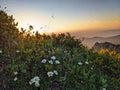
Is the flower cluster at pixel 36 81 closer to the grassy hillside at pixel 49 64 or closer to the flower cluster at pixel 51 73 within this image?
the grassy hillside at pixel 49 64

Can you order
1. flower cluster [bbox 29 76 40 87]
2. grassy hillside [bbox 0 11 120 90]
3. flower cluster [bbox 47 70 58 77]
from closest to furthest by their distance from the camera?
flower cluster [bbox 29 76 40 87], grassy hillside [bbox 0 11 120 90], flower cluster [bbox 47 70 58 77]

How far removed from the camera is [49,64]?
33.5 feet

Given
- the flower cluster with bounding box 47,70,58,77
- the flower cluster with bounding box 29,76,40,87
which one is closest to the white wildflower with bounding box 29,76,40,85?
the flower cluster with bounding box 29,76,40,87

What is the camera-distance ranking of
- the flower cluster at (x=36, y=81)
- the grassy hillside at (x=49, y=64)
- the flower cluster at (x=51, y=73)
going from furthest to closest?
the flower cluster at (x=51, y=73) → the grassy hillside at (x=49, y=64) → the flower cluster at (x=36, y=81)

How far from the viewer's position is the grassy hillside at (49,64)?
9.47m

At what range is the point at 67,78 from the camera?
9.66 meters

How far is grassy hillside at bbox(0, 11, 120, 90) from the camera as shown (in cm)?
947

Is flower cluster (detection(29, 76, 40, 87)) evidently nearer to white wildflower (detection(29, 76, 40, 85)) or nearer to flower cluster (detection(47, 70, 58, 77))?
white wildflower (detection(29, 76, 40, 85))

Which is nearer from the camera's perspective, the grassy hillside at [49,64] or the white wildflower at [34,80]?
the white wildflower at [34,80]

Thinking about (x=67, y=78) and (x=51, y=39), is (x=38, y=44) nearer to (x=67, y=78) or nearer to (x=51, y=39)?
(x=51, y=39)

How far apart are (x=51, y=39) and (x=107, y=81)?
3754mm

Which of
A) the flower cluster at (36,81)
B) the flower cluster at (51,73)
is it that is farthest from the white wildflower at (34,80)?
the flower cluster at (51,73)

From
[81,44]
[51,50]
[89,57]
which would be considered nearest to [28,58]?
[51,50]

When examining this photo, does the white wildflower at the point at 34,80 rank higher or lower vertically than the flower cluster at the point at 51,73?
lower
